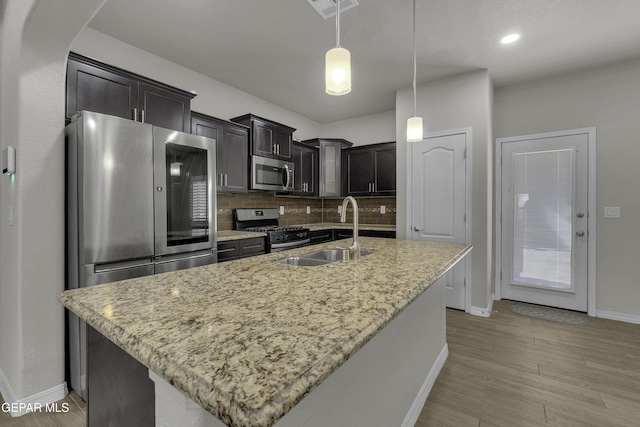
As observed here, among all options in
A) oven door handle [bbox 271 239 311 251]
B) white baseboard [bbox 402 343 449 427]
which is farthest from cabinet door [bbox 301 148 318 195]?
white baseboard [bbox 402 343 449 427]

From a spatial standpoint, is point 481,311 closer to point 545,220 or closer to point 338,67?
point 545,220

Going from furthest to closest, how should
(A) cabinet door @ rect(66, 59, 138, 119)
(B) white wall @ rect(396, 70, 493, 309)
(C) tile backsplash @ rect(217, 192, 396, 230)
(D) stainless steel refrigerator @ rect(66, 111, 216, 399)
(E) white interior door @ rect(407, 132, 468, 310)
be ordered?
(C) tile backsplash @ rect(217, 192, 396, 230) < (E) white interior door @ rect(407, 132, 468, 310) < (B) white wall @ rect(396, 70, 493, 309) < (A) cabinet door @ rect(66, 59, 138, 119) < (D) stainless steel refrigerator @ rect(66, 111, 216, 399)

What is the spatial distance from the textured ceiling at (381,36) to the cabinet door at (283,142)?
2.00 feet

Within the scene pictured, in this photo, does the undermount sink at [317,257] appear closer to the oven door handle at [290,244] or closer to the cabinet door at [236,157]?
the oven door handle at [290,244]

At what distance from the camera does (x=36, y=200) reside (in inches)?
70.5

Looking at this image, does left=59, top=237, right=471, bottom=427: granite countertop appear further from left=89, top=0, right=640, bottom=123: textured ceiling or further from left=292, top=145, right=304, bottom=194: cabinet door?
left=292, top=145, right=304, bottom=194: cabinet door

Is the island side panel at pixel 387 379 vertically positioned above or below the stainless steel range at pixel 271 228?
below

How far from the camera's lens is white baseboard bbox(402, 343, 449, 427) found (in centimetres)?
161

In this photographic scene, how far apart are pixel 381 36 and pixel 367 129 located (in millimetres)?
2269

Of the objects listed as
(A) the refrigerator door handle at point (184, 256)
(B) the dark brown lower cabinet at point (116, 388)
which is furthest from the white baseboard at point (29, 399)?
(B) the dark brown lower cabinet at point (116, 388)

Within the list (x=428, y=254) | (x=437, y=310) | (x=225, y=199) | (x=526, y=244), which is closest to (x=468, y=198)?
(x=526, y=244)

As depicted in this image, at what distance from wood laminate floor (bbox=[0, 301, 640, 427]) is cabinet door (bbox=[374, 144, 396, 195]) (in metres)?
1.98

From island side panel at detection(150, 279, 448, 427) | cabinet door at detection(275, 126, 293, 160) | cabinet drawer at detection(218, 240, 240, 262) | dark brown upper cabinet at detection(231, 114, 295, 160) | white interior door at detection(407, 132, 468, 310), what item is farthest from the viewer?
cabinet door at detection(275, 126, 293, 160)

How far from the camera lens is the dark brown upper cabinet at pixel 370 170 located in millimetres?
4230
